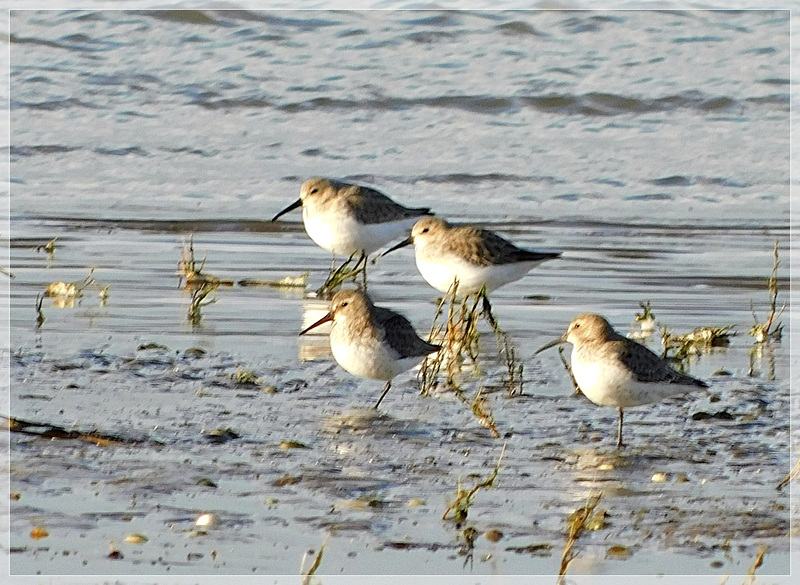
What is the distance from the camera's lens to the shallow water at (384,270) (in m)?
4.59

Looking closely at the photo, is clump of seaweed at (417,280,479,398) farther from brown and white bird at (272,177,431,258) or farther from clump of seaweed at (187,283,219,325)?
brown and white bird at (272,177,431,258)

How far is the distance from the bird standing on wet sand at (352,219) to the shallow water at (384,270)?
386 millimetres

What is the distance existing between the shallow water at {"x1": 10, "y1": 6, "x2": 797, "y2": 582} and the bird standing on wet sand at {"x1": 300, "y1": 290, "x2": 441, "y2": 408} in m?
0.18

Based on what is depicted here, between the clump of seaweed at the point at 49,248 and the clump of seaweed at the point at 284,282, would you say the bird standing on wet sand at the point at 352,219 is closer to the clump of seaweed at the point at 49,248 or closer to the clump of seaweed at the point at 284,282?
the clump of seaweed at the point at 284,282

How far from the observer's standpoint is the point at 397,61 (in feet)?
62.5

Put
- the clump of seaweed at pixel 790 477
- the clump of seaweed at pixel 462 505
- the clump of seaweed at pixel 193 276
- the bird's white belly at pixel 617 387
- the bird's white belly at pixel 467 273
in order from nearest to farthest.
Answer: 1. the clump of seaweed at pixel 462 505
2. the clump of seaweed at pixel 790 477
3. the bird's white belly at pixel 617 387
4. the bird's white belly at pixel 467 273
5. the clump of seaweed at pixel 193 276

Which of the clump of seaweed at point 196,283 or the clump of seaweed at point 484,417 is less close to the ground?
the clump of seaweed at point 196,283

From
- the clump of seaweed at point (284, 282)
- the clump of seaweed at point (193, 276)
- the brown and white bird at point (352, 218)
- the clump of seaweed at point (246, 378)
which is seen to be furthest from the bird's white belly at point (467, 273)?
the clump of seaweed at point (246, 378)

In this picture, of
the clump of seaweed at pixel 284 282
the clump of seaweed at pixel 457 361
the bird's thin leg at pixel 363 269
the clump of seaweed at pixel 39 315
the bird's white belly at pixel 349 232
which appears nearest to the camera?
the clump of seaweed at pixel 457 361

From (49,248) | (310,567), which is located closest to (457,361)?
(310,567)

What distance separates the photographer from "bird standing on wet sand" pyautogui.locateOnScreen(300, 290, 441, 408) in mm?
6316

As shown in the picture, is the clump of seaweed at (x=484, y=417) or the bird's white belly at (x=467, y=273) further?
the bird's white belly at (x=467, y=273)

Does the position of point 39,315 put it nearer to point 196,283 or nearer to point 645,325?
point 196,283

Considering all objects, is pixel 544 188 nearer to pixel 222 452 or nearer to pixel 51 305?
pixel 51 305
